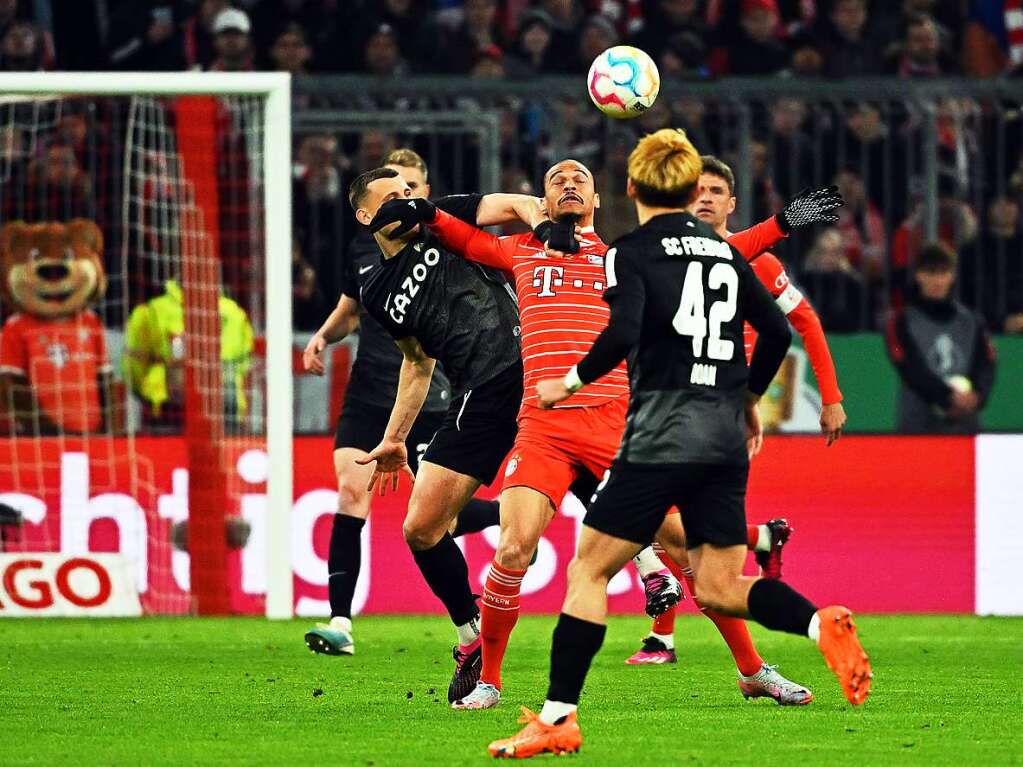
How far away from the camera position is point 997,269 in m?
14.6

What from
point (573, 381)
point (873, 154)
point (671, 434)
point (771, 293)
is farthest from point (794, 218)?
point (873, 154)

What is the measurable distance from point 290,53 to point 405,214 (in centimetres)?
796

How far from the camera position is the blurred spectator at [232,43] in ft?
51.3

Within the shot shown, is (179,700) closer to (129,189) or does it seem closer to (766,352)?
(766,352)

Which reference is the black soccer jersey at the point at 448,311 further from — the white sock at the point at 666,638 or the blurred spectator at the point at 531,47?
the blurred spectator at the point at 531,47

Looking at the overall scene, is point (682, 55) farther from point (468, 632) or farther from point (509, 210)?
point (468, 632)

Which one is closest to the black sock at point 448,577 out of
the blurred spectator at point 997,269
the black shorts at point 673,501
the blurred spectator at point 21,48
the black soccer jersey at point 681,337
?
the black shorts at point 673,501

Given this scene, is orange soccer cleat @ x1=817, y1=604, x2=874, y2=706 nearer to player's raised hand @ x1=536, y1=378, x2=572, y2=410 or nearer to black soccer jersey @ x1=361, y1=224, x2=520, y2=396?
player's raised hand @ x1=536, y1=378, x2=572, y2=410

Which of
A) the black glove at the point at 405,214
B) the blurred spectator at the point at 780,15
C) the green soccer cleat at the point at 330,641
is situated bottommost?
the green soccer cleat at the point at 330,641

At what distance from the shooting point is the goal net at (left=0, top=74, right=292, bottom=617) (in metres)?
12.4

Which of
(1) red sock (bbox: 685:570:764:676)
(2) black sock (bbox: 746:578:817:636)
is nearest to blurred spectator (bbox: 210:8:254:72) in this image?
(1) red sock (bbox: 685:570:764:676)

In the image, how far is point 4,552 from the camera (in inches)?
496

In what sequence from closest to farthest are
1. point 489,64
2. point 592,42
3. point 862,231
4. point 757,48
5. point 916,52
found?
point 862,231, point 489,64, point 592,42, point 916,52, point 757,48

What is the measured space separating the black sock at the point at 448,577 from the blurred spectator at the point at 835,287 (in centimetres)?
606
